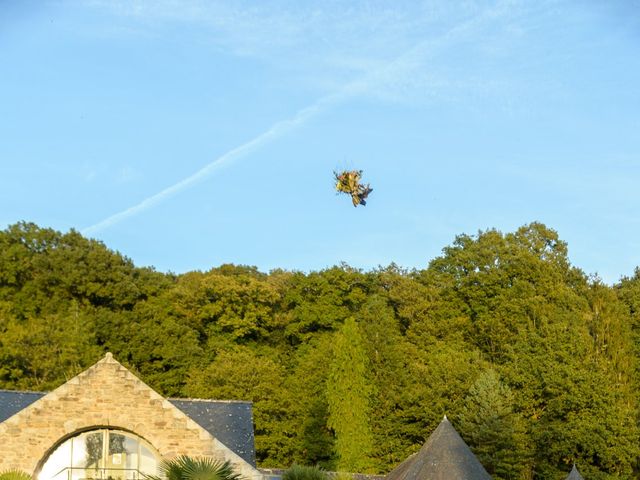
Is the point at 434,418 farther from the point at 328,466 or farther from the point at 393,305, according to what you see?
the point at 393,305

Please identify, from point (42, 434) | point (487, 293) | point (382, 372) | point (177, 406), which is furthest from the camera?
point (487, 293)

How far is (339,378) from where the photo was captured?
61.3 m

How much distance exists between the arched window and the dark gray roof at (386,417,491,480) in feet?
26.5

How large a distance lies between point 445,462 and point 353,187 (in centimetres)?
2213

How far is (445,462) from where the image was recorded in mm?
36000

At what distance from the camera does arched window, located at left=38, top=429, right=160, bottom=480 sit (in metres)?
33.1

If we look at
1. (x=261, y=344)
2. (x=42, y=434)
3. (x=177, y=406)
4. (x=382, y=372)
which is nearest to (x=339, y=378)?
(x=382, y=372)

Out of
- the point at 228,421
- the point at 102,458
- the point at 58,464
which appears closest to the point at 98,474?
the point at 102,458

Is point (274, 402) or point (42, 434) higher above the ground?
point (274, 402)

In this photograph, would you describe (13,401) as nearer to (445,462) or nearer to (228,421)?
(228,421)

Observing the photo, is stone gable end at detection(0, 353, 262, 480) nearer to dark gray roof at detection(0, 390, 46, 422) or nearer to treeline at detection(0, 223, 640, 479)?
dark gray roof at detection(0, 390, 46, 422)

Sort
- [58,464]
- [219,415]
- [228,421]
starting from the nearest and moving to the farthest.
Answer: [58,464] → [228,421] → [219,415]

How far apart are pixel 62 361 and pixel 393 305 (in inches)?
784

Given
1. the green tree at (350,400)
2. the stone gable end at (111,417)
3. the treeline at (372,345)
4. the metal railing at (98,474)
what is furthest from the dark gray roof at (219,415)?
the green tree at (350,400)
